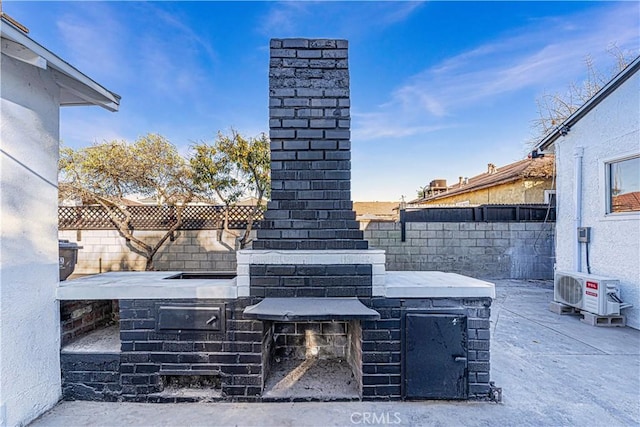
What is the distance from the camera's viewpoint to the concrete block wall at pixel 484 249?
26.3ft

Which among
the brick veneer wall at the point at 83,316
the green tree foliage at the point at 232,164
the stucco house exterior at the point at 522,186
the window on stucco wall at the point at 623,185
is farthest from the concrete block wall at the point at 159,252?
the window on stucco wall at the point at 623,185

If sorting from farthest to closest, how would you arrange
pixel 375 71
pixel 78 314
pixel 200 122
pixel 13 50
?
pixel 200 122, pixel 375 71, pixel 78 314, pixel 13 50

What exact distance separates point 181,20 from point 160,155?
3.44 m

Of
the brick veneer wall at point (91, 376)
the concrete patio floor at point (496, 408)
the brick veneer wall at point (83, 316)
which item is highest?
the brick veneer wall at point (83, 316)

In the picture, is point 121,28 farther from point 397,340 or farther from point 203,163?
point 397,340

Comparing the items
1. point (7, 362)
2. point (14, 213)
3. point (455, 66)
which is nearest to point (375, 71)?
point (455, 66)

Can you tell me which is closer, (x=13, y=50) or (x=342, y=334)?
(x=13, y=50)

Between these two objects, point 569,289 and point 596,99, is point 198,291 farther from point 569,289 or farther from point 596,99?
point 596,99

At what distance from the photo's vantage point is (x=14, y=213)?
6.66ft

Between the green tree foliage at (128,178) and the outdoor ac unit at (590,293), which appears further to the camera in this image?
the green tree foliage at (128,178)

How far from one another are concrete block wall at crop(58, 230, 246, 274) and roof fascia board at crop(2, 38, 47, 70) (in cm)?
653

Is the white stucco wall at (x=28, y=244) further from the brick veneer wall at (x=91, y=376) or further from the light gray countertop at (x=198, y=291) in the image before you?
the light gray countertop at (x=198, y=291)

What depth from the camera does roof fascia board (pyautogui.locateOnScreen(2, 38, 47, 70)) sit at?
6.24ft

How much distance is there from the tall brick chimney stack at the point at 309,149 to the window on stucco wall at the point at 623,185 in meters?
5.13
